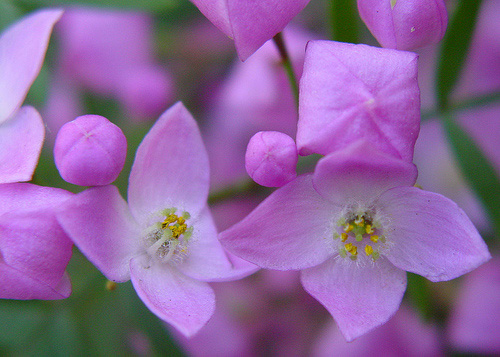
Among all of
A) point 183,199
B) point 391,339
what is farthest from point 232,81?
point 391,339

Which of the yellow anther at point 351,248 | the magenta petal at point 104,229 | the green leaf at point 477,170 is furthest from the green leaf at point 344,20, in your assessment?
the magenta petal at point 104,229

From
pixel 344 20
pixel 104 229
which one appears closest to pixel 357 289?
pixel 104 229

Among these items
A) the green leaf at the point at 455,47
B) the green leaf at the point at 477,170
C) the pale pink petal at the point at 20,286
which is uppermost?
the green leaf at the point at 455,47

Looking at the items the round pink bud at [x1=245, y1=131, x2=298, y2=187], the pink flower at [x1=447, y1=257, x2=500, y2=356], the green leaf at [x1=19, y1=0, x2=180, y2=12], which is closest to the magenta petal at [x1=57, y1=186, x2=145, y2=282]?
the round pink bud at [x1=245, y1=131, x2=298, y2=187]

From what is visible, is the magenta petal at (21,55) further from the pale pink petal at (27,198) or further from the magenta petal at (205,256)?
the magenta petal at (205,256)

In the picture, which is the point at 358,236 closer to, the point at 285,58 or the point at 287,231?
the point at 287,231
